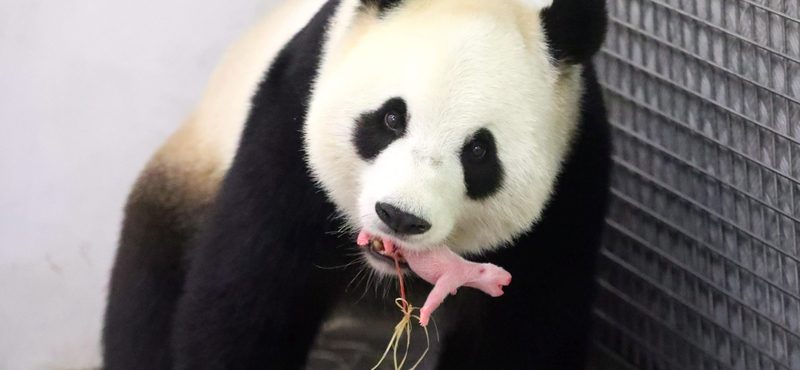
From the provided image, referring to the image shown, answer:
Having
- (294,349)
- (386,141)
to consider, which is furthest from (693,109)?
(294,349)

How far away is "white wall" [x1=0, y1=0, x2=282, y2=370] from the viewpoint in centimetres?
211

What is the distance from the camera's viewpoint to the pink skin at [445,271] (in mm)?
1514

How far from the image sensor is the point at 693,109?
6.28ft

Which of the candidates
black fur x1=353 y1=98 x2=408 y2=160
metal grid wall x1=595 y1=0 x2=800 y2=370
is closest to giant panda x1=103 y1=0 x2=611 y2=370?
black fur x1=353 y1=98 x2=408 y2=160

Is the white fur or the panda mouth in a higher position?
the white fur

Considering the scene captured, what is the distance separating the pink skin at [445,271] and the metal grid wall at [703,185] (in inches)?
24.7

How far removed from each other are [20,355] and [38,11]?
0.91 metres

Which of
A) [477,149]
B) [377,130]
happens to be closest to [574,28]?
[477,149]

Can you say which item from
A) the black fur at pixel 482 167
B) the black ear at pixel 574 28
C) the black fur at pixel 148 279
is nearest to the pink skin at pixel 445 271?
the black fur at pixel 482 167

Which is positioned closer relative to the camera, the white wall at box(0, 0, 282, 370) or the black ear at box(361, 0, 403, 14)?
the black ear at box(361, 0, 403, 14)

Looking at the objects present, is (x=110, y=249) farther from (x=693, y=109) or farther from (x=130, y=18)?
(x=693, y=109)

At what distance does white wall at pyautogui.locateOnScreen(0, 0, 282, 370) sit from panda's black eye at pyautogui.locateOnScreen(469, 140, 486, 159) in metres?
1.06

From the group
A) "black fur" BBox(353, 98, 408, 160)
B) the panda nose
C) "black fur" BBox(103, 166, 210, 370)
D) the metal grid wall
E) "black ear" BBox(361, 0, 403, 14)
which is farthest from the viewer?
"black fur" BBox(103, 166, 210, 370)

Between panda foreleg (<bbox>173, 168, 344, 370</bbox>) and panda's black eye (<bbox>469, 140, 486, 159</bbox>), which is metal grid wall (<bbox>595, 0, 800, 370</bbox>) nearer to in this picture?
panda's black eye (<bbox>469, 140, 486, 159</bbox>)
